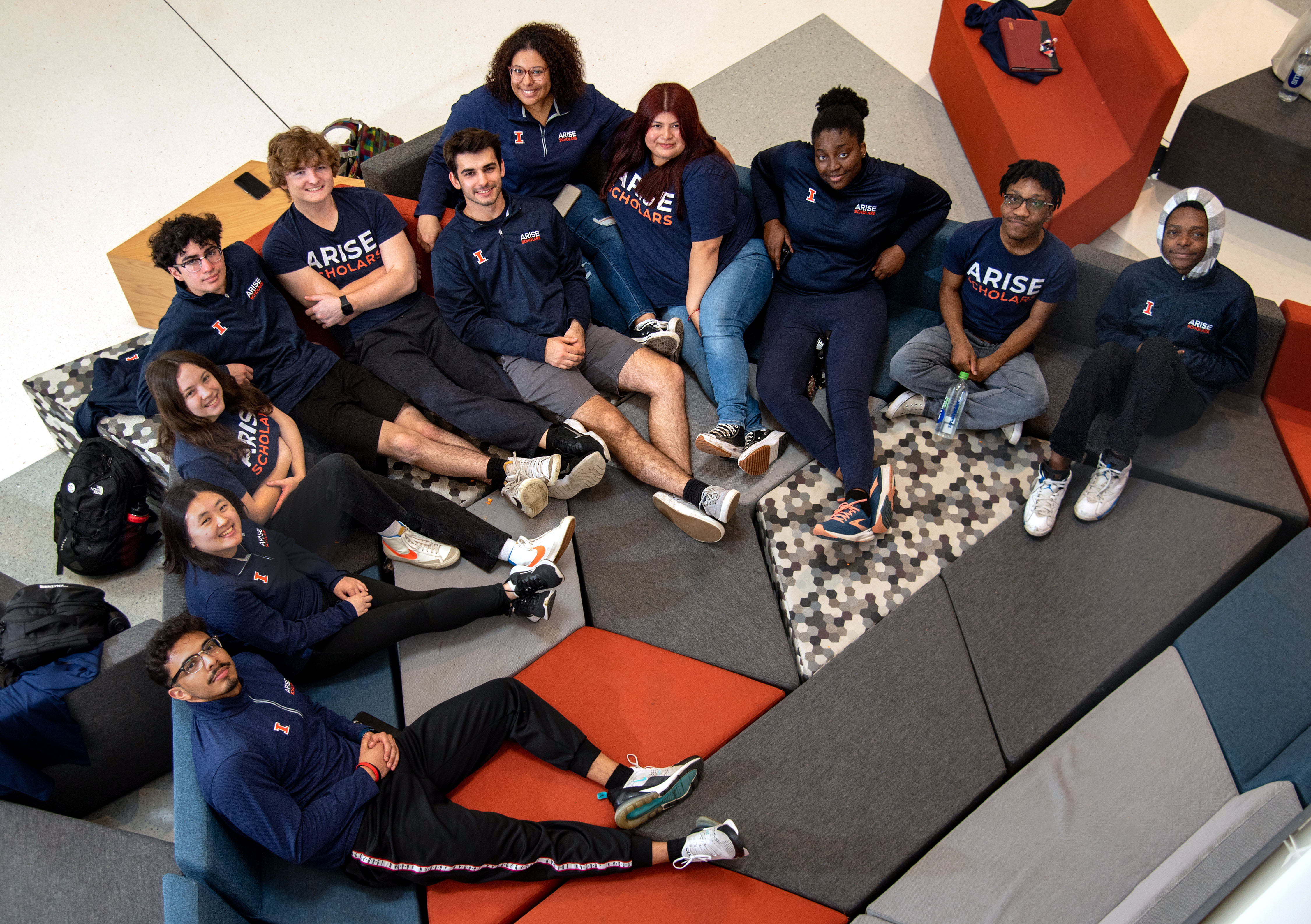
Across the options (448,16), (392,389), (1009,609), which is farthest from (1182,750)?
(448,16)

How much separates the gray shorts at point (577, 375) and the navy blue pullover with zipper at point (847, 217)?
667mm

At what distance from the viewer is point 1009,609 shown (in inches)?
106

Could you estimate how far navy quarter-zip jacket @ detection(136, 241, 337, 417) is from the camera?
9.57 ft

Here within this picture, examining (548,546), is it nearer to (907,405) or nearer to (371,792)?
(371,792)

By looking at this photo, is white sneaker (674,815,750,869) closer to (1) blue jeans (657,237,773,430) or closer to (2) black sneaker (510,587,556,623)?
(2) black sneaker (510,587,556,623)

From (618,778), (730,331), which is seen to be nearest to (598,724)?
(618,778)

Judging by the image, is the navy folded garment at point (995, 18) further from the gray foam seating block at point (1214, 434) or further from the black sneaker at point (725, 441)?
the black sneaker at point (725, 441)

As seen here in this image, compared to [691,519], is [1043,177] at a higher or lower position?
higher

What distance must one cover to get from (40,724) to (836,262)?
2.85m

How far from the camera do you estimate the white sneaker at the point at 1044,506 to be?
9.36 ft

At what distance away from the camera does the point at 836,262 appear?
329 centimetres

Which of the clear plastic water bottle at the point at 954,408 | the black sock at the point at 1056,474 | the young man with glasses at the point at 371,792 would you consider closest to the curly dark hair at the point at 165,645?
the young man with glasses at the point at 371,792

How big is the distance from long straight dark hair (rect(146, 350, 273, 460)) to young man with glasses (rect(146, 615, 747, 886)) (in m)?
0.63

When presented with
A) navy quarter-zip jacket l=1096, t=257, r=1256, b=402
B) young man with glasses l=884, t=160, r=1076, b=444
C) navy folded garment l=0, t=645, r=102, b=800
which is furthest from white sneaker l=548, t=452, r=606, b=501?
navy quarter-zip jacket l=1096, t=257, r=1256, b=402
